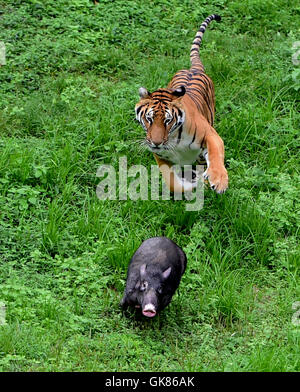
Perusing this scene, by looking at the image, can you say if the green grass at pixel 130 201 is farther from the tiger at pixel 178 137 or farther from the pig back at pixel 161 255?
the tiger at pixel 178 137

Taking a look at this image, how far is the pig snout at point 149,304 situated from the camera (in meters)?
5.86

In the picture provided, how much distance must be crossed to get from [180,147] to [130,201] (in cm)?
66

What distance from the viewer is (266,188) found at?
7.73 m

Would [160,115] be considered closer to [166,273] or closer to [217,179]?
[217,179]

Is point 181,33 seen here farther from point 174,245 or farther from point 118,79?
point 174,245

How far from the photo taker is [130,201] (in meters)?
7.35

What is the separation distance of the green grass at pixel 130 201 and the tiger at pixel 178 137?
0.39m

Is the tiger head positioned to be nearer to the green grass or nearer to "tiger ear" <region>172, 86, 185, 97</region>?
"tiger ear" <region>172, 86, 185, 97</region>

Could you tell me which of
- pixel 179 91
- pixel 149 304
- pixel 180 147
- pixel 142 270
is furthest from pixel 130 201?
pixel 149 304

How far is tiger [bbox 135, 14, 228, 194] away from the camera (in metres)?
7.07

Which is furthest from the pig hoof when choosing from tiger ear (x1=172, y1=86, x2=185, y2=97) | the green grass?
tiger ear (x1=172, y1=86, x2=185, y2=97)

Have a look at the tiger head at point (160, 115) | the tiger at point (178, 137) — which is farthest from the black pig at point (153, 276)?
the tiger head at point (160, 115)
